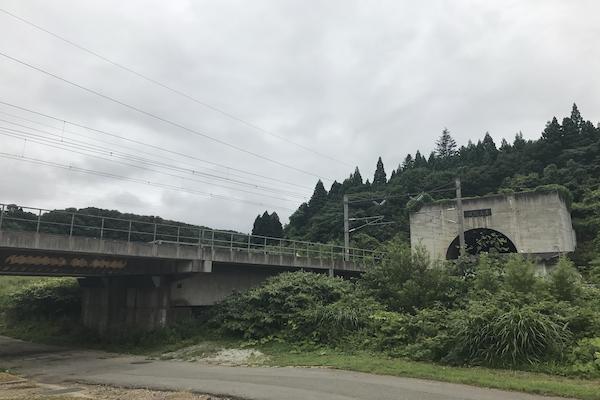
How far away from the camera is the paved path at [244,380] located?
10.6 meters

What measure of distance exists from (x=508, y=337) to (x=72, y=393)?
1227 cm

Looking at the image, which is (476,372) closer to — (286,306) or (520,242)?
(286,306)

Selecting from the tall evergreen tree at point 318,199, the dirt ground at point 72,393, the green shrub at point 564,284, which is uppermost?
the tall evergreen tree at point 318,199

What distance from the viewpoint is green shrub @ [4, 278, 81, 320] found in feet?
109

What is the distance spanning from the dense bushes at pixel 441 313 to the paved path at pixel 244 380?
3.34 meters

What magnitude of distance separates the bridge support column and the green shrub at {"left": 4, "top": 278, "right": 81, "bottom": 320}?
328 centimetres

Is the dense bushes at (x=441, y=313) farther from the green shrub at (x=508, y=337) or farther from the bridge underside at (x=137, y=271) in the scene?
the bridge underside at (x=137, y=271)

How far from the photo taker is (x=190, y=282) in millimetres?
26625

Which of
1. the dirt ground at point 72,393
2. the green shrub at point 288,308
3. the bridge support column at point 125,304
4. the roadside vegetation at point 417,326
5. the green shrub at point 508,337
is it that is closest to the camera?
the dirt ground at point 72,393

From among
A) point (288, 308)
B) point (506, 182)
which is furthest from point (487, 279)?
point (506, 182)

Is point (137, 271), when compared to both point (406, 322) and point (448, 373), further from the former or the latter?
point (448, 373)

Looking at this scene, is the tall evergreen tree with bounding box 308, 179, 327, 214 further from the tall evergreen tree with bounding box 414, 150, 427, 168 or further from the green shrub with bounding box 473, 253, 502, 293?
the green shrub with bounding box 473, 253, 502, 293

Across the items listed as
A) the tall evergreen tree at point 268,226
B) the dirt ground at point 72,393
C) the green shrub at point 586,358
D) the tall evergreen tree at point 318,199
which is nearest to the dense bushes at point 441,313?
the green shrub at point 586,358

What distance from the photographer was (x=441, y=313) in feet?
57.1
